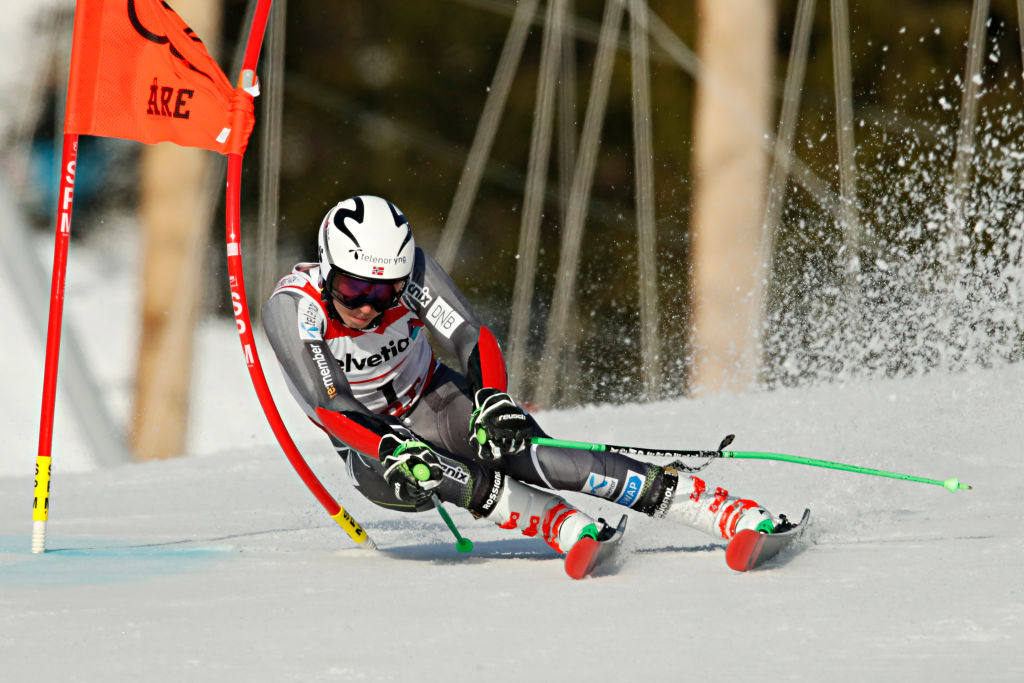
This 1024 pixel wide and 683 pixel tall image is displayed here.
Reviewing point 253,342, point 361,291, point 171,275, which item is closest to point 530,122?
point 171,275

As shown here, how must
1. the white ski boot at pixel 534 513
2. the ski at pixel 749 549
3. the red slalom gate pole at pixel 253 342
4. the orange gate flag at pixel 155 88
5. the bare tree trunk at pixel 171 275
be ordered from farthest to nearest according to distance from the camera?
1. the bare tree trunk at pixel 171 275
2. the orange gate flag at pixel 155 88
3. the red slalom gate pole at pixel 253 342
4. the white ski boot at pixel 534 513
5. the ski at pixel 749 549

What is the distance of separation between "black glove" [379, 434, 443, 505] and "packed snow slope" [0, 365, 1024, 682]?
287mm

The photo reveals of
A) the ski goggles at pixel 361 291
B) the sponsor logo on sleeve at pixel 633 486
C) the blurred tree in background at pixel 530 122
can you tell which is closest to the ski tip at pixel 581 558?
the sponsor logo on sleeve at pixel 633 486

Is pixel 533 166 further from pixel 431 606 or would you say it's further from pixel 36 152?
pixel 431 606

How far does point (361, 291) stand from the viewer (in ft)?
13.6

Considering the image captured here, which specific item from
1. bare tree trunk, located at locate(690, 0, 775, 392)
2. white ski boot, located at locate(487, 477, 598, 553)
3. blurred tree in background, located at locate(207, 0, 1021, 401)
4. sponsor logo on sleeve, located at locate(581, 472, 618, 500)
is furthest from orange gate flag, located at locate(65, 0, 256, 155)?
blurred tree in background, located at locate(207, 0, 1021, 401)

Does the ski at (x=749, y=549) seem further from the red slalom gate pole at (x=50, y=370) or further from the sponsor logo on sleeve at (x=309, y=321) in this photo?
the red slalom gate pole at (x=50, y=370)

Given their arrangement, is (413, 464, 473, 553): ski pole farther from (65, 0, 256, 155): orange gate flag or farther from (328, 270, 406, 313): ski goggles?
(65, 0, 256, 155): orange gate flag

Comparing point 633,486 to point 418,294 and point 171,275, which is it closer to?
point 418,294

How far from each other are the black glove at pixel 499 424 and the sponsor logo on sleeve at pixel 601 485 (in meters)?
0.26

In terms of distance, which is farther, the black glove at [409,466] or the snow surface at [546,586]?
the black glove at [409,466]

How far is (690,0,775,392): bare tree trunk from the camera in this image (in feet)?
37.0

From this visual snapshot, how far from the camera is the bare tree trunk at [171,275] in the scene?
12.7 m

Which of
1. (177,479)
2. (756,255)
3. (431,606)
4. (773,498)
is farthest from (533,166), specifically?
(431,606)
